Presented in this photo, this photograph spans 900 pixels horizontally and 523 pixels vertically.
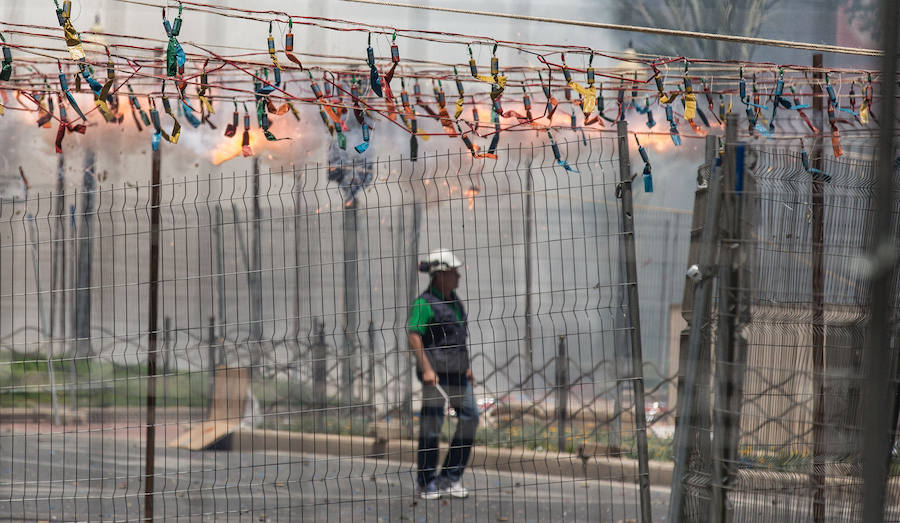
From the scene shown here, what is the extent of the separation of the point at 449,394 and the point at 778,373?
8.41 feet

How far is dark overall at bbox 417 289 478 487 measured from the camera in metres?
5.14

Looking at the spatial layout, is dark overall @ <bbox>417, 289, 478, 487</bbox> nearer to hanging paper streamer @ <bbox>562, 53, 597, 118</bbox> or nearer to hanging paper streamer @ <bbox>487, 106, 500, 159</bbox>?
hanging paper streamer @ <bbox>487, 106, 500, 159</bbox>

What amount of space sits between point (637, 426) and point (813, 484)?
906 mm

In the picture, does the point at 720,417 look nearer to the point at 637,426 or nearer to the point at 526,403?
the point at 637,426

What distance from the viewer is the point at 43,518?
16.0ft

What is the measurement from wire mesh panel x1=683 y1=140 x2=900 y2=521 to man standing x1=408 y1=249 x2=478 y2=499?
234cm

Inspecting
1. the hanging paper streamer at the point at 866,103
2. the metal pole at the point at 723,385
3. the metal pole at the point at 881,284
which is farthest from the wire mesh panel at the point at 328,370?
A: the metal pole at the point at 881,284

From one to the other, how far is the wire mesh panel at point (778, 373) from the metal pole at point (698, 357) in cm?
2

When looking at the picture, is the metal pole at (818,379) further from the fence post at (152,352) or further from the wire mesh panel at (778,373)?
the fence post at (152,352)

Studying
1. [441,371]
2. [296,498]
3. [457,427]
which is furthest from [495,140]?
[296,498]

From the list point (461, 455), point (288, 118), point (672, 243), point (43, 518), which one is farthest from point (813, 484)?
point (288, 118)

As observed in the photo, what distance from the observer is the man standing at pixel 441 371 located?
5.19 meters

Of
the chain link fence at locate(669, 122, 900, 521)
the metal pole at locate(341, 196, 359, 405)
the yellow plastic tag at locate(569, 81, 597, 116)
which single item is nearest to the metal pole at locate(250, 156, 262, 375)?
the metal pole at locate(341, 196, 359, 405)

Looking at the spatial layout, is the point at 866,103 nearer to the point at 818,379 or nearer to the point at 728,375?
the point at 818,379
